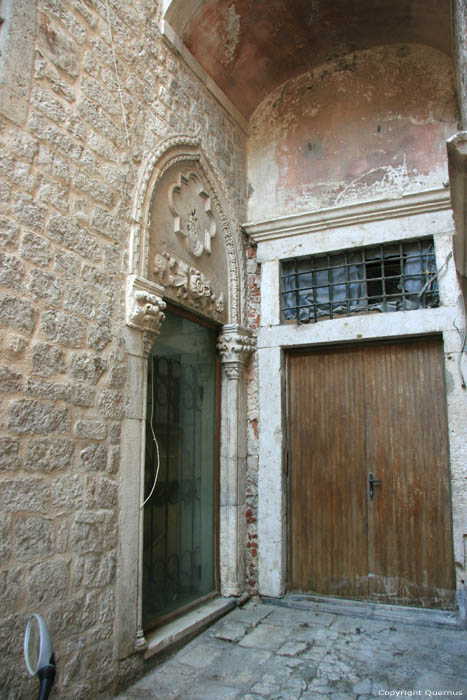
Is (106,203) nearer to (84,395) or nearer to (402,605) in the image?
(84,395)

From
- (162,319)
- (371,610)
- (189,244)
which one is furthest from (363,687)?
(189,244)

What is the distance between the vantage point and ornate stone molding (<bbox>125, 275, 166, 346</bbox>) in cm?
319

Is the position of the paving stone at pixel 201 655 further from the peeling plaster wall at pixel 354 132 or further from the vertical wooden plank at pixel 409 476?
the peeling plaster wall at pixel 354 132

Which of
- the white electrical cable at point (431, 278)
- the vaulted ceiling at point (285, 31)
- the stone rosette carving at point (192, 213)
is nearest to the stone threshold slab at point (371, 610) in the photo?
the white electrical cable at point (431, 278)

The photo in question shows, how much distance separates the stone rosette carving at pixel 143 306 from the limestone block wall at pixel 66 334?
2.6 inches

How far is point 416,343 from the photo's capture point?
13.8 feet

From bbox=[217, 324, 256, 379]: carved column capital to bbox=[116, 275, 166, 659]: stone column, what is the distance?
116cm

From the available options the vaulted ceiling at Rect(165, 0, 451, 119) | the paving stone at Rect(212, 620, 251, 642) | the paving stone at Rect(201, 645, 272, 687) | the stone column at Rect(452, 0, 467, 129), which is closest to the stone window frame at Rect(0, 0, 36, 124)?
the vaulted ceiling at Rect(165, 0, 451, 119)

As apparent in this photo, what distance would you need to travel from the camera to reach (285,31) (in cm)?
457

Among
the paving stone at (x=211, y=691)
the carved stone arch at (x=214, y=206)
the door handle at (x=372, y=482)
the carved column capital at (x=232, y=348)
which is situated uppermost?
the carved stone arch at (x=214, y=206)

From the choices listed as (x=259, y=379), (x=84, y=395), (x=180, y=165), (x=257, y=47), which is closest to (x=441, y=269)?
(x=259, y=379)

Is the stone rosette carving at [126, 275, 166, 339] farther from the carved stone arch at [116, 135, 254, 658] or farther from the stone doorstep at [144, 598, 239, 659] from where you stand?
the stone doorstep at [144, 598, 239, 659]

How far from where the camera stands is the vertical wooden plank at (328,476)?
4230 mm

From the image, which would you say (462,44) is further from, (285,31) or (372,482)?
(372,482)
